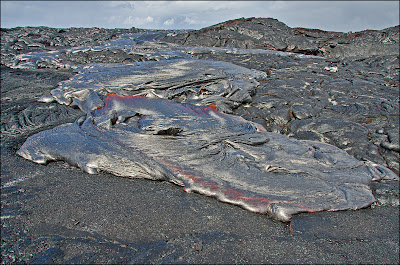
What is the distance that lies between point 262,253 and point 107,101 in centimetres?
339

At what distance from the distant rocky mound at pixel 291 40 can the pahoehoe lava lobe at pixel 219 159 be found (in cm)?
756

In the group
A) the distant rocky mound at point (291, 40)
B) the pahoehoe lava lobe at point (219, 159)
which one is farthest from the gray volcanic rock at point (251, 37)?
the pahoehoe lava lobe at point (219, 159)

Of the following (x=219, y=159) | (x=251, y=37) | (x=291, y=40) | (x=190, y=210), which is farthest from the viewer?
(x=251, y=37)

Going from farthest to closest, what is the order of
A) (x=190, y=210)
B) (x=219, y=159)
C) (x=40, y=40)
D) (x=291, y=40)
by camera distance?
(x=291, y=40) < (x=40, y=40) < (x=219, y=159) < (x=190, y=210)

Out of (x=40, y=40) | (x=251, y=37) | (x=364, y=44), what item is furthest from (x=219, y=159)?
(x=40, y=40)

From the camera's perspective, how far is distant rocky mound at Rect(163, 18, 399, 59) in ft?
31.3

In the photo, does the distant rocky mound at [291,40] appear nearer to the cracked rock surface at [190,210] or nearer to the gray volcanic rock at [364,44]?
the gray volcanic rock at [364,44]

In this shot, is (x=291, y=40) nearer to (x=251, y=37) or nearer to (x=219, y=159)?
(x=251, y=37)

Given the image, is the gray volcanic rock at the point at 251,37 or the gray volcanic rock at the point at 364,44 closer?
the gray volcanic rock at the point at 364,44

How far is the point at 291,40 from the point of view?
390 inches

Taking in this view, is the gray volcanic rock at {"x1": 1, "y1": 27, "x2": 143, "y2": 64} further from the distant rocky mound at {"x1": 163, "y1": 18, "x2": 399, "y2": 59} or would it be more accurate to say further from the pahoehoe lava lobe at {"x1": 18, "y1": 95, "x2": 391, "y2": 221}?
the pahoehoe lava lobe at {"x1": 18, "y1": 95, "x2": 391, "y2": 221}

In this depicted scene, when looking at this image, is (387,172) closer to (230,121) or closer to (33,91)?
(230,121)

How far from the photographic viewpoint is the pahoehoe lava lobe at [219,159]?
221cm

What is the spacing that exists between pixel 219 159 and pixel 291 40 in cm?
916
